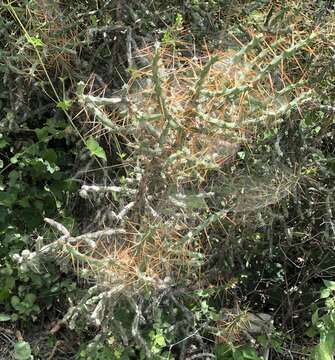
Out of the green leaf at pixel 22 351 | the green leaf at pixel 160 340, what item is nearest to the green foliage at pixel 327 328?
the green leaf at pixel 160 340

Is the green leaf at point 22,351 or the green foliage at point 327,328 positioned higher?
the green foliage at point 327,328

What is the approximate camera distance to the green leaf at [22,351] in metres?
2.21

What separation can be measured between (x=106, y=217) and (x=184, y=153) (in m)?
0.47

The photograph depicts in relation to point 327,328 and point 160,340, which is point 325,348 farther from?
point 160,340

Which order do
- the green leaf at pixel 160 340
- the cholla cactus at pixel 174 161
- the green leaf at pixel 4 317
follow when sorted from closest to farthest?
the cholla cactus at pixel 174 161
the green leaf at pixel 160 340
the green leaf at pixel 4 317

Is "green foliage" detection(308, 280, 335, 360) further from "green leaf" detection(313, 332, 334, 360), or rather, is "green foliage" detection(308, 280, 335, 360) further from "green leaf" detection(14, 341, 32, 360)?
"green leaf" detection(14, 341, 32, 360)

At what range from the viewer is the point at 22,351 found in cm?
222

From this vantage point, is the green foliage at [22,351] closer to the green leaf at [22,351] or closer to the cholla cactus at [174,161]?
the green leaf at [22,351]

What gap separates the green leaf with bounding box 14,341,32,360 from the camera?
7.27 feet

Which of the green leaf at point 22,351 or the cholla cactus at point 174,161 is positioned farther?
the green leaf at point 22,351

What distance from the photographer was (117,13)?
2.34 meters

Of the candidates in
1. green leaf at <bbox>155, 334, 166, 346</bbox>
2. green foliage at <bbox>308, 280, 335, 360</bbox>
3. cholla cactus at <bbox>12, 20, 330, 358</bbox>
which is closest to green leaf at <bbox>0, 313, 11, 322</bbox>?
cholla cactus at <bbox>12, 20, 330, 358</bbox>

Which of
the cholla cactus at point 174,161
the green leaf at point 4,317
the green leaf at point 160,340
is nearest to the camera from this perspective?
the cholla cactus at point 174,161

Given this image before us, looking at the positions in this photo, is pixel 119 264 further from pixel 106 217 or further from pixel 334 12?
pixel 334 12
